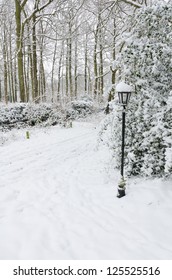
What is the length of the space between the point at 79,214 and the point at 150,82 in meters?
3.18

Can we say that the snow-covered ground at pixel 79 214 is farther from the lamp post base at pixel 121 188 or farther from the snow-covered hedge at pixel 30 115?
the snow-covered hedge at pixel 30 115

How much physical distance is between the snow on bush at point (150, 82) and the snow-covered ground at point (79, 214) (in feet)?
1.91

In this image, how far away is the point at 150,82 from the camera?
15.3 ft

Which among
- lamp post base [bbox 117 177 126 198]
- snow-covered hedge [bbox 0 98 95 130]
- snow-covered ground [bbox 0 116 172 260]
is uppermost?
snow-covered hedge [bbox 0 98 95 130]

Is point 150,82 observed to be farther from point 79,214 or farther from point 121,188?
point 79,214

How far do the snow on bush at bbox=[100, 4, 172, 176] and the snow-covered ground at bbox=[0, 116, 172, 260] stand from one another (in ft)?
1.91

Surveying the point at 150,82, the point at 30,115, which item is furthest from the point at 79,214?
the point at 30,115

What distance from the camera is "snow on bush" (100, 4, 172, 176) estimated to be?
435cm

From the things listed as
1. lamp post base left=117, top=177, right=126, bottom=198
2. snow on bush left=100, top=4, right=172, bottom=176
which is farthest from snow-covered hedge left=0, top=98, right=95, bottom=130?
lamp post base left=117, top=177, right=126, bottom=198

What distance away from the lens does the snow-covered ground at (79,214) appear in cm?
288

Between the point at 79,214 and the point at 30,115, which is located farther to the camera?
the point at 30,115

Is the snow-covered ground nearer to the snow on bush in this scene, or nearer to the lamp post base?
the lamp post base
